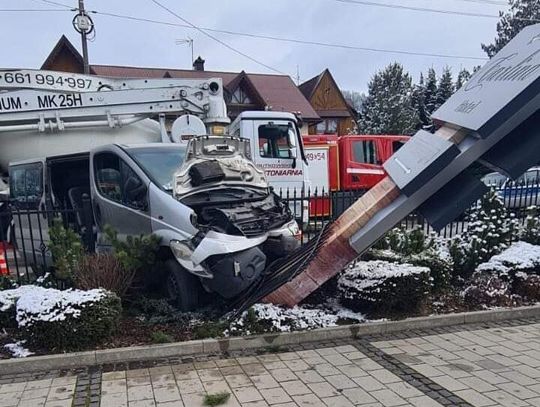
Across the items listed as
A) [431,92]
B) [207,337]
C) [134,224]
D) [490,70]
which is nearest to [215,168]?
[134,224]

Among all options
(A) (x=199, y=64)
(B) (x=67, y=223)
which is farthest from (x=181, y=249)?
(A) (x=199, y=64)

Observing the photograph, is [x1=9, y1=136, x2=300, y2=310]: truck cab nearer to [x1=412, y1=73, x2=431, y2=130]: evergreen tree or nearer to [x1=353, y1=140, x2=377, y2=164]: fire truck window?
[x1=353, y1=140, x2=377, y2=164]: fire truck window

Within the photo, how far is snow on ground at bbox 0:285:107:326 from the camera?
14.5 ft

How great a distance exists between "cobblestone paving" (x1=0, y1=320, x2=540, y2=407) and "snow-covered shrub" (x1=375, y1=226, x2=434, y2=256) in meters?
1.67

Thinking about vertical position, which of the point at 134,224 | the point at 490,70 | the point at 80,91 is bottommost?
the point at 134,224

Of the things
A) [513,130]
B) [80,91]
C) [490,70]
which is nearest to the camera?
[513,130]

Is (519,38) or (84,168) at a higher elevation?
(519,38)

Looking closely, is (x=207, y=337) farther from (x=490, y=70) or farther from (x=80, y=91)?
(x=80, y=91)

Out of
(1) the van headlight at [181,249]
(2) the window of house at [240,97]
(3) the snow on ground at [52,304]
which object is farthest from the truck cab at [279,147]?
(2) the window of house at [240,97]

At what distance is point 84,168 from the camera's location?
8.61 meters

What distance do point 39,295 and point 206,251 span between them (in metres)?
1.67

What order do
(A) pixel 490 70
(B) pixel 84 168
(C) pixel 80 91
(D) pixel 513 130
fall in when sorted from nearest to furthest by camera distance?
1. (D) pixel 513 130
2. (A) pixel 490 70
3. (B) pixel 84 168
4. (C) pixel 80 91

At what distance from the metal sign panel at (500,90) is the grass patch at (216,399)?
3209mm

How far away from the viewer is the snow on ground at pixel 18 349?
4.42 metres
